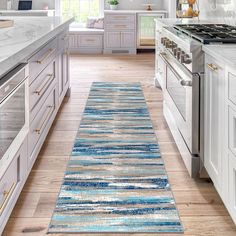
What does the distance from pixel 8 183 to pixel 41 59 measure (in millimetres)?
1107

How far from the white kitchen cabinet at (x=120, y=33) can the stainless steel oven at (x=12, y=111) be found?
706cm

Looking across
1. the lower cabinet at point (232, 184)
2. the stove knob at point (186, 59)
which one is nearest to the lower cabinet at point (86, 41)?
the stove knob at point (186, 59)

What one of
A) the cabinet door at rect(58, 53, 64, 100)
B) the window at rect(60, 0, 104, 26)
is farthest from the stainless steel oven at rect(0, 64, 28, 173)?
the window at rect(60, 0, 104, 26)

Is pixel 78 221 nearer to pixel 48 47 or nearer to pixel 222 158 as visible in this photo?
pixel 222 158

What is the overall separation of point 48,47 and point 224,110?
1.61 meters

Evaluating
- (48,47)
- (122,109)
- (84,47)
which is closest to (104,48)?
(84,47)

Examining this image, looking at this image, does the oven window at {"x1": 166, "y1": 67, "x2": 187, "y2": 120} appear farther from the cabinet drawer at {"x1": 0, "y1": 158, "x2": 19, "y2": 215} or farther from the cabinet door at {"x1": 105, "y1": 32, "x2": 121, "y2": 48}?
the cabinet door at {"x1": 105, "y1": 32, "x2": 121, "y2": 48}

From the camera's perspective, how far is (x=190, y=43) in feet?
7.91

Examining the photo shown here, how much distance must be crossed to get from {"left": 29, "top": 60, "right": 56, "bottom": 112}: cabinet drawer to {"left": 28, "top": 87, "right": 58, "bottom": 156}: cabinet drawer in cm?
11

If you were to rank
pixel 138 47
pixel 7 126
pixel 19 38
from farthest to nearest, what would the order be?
pixel 138 47 < pixel 19 38 < pixel 7 126

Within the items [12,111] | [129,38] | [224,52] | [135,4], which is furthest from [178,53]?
[135,4]

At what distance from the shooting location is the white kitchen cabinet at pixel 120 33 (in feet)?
29.7

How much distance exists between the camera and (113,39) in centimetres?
918

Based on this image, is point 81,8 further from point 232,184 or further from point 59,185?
Result: point 232,184
